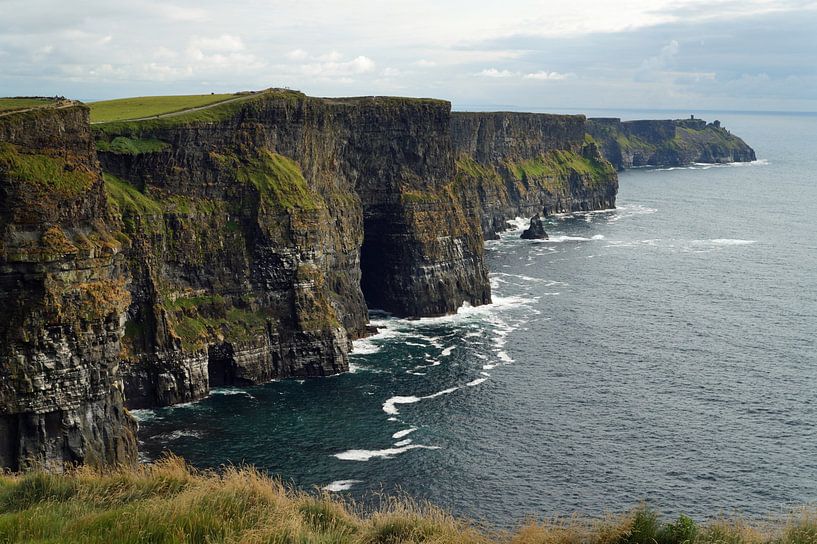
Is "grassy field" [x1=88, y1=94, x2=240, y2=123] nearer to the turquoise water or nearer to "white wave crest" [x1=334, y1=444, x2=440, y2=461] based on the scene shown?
the turquoise water

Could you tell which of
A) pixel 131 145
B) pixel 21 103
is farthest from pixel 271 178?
pixel 21 103

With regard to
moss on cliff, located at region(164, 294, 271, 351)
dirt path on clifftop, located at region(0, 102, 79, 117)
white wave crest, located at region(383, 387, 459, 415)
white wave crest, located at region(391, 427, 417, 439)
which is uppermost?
dirt path on clifftop, located at region(0, 102, 79, 117)

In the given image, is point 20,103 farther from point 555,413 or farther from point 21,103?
point 555,413

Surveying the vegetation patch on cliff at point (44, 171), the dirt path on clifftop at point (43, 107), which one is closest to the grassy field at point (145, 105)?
the dirt path on clifftop at point (43, 107)

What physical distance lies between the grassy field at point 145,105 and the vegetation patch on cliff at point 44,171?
27.1 m

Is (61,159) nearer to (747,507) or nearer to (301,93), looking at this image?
(301,93)

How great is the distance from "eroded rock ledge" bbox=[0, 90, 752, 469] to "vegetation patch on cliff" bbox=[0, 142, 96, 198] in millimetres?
132

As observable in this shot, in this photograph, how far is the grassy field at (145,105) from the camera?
10875 cm

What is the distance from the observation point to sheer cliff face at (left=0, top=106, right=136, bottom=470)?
227ft

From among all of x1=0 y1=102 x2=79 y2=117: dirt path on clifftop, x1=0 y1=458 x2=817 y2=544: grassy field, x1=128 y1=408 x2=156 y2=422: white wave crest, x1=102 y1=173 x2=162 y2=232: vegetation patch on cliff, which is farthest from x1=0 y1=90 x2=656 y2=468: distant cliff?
x1=0 y1=458 x2=817 y2=544: grassy field

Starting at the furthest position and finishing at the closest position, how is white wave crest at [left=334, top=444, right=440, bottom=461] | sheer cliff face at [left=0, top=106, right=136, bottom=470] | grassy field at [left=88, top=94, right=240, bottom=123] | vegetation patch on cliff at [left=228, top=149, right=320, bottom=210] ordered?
grassy field at [left=88, top=94, right=240, bottom=123]
vegetation patch on cliff at [left=228, top=149, right=320, bottom=210]
white wave crest at [left=334, top=444, right=440, bottom=461]
sheer cliff face at [left=0, top=106, right=136, bottom=470]

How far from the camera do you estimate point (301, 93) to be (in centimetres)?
11931

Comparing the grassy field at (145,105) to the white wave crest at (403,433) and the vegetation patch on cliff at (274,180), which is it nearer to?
the vegetation patch on cliff at (274,180)

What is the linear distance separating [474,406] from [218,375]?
28468 millimetres
